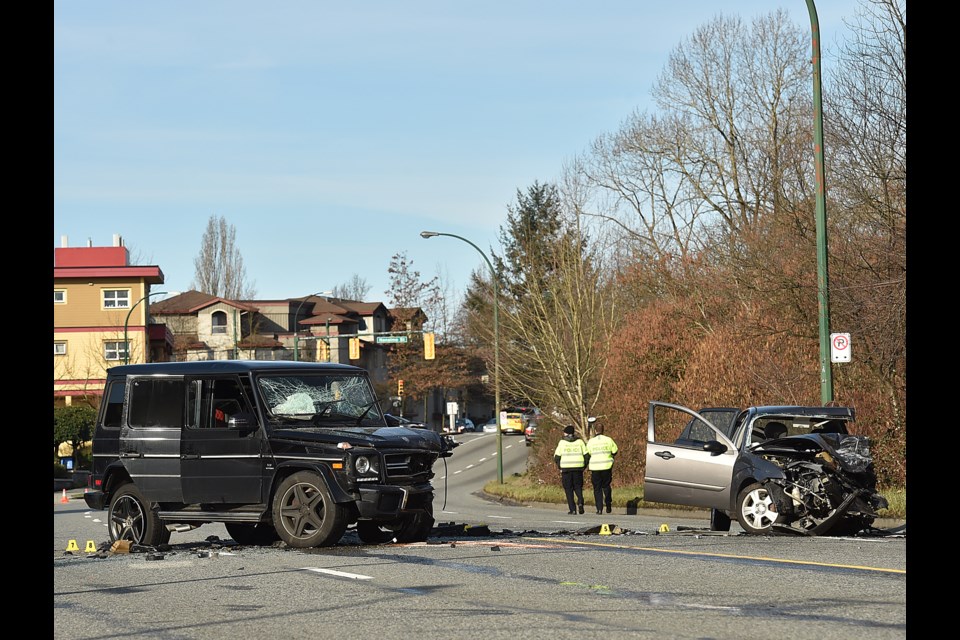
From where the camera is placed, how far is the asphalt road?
744 cm

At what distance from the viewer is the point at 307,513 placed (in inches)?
500

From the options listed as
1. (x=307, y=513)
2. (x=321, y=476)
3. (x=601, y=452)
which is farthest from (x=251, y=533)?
(x=601, y=452)

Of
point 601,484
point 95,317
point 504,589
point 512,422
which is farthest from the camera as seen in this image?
point 512,422

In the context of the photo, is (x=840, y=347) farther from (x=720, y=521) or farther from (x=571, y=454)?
(x=571, y=454)

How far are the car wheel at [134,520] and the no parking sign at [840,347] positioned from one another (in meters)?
10.3

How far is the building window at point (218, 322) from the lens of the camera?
91.0 m

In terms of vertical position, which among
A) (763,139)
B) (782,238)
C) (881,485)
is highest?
(763,139)

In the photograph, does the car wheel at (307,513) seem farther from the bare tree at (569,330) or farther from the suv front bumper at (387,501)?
the bare tree at (569,330)

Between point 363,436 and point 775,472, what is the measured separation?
488 cm

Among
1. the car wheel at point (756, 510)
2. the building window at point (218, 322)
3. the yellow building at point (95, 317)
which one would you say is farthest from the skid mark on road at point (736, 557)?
the building window at point (218, 322)

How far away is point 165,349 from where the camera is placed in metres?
79.8

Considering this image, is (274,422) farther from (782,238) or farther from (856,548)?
(782,238)
